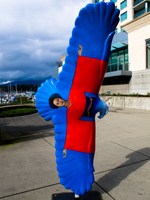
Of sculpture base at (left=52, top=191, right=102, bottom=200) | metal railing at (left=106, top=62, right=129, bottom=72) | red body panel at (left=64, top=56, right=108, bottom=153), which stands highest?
metal railing at (left=106, top=62, right=129, bottom=72)

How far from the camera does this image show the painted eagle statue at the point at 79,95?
75.5 inches

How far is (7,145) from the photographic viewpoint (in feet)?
15.3

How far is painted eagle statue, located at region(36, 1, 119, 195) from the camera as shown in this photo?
6.30ft

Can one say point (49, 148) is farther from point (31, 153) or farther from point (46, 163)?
point (46, 163)

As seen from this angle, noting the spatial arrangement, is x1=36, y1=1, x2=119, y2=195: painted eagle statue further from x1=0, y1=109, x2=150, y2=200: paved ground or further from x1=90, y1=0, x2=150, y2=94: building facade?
x1=90, y1=0, x2=150, y2=94: building facade

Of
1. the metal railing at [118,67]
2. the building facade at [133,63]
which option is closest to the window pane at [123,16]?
the building facade at [133,63]

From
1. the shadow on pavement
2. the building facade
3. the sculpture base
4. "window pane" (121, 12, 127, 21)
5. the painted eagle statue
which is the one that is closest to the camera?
the painted eagle statue

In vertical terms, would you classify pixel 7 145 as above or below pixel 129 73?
below

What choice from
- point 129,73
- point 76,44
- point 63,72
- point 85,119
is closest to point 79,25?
point 76,44

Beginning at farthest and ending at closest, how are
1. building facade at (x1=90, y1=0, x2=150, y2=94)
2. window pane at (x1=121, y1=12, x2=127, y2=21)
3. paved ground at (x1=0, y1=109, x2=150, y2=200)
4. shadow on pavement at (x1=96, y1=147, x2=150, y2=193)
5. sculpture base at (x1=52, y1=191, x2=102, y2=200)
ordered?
window pane at (x1=121, y1=12, x2=127, y2=21)
building facade at (x1=90, y1=0, x2=150, y2=94)
shadow on pavement at (x1=96, y1=147, x2=150, y2=193)
paved ground at (x1=0, y1=109, x2=150, y2=200)
sculpture base at (x1=52, y1=191, x2=102, y2=200)

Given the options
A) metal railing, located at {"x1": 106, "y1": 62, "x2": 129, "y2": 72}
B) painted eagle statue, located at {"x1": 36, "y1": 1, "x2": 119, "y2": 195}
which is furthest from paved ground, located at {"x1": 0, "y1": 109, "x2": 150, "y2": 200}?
metal railing, located at {"x1": 106, "y1": 62, "x2": 129, "y2": 72}

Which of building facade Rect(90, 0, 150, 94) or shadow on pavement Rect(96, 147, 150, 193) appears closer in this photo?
shadow on pavement Rect(96, 147, 150, 193)

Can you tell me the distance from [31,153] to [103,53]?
10.2 ft

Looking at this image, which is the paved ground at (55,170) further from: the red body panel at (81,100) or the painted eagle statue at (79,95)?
the red body panel at (81,100)
